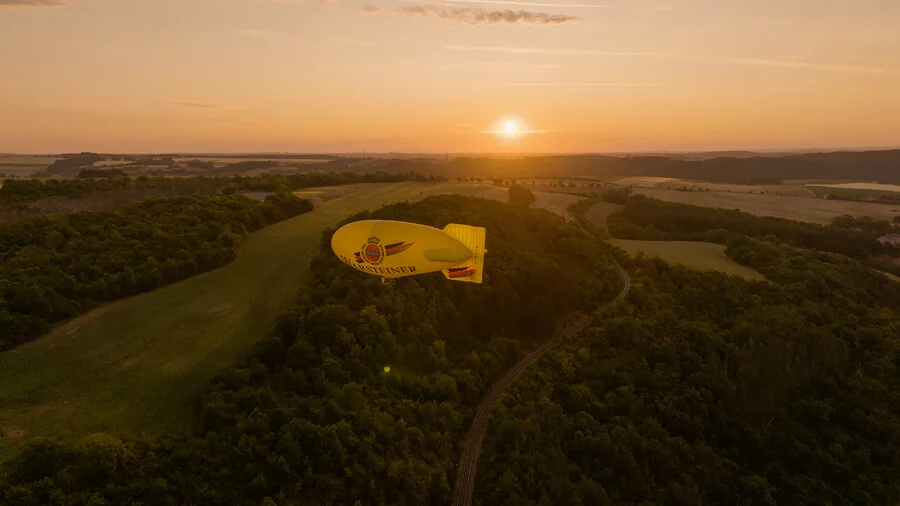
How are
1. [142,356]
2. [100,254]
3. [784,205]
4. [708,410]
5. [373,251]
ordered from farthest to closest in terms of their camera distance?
[784,205]
[100,254]
[708,410]
[142,356]
[373,251]

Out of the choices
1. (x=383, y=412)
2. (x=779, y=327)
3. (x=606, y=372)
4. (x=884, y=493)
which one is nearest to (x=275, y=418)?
(x=383, y=412)

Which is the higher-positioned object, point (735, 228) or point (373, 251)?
point (373, 251)

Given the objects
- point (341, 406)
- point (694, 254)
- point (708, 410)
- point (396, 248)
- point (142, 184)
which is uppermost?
point (142, 184)

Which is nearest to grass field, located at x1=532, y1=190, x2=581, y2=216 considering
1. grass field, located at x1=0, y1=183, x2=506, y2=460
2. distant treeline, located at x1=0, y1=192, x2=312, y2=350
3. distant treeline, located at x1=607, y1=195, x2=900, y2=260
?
distant treeline, located at x1=607, y1=195, x2=900, y2=260

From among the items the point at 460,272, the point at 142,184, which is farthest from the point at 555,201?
the point at 142,184

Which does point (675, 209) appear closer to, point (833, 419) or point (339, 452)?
point (833, 419)

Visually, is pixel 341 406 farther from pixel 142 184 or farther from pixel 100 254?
pixel 142 184

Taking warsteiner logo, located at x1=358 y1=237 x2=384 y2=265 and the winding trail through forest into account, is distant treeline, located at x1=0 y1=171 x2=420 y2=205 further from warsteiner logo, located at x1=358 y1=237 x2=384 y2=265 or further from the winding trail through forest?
the winding trail through forest

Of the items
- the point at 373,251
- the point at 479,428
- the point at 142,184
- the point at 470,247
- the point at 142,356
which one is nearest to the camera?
the point at 373,251

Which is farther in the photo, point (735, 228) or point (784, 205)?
point (784, 205)
